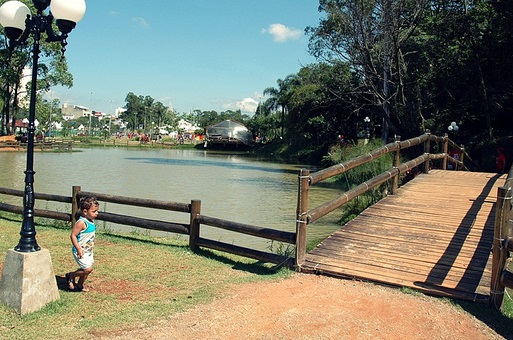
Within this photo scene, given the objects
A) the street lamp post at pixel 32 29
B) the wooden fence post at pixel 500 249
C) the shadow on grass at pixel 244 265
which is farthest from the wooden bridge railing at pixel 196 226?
the street lamp post at pixel 32 29

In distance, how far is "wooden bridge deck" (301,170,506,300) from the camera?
5348mm

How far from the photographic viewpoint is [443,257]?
6000mm

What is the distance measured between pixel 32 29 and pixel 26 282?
8.49 feet

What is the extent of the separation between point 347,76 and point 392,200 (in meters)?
25.1

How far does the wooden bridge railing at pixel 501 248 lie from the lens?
4.71 metres

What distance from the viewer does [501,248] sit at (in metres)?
4.80

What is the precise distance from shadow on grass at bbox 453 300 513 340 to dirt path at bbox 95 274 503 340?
0.08 metres

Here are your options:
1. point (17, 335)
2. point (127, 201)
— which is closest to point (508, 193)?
point (17, 335)

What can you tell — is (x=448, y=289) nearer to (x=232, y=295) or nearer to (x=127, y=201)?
(x=232, y=295)

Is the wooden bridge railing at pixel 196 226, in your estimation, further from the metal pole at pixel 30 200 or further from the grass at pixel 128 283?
the metal pole at pixel 30 200

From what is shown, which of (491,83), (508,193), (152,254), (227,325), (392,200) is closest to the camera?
(227,325)

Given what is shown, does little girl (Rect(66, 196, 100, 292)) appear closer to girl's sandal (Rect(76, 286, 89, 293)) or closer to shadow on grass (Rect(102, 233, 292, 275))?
girl's sandal (Rect(76, 286, 89, 293))

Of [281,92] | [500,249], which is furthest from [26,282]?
[281,92]

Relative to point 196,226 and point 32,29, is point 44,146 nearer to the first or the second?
point 196,226
